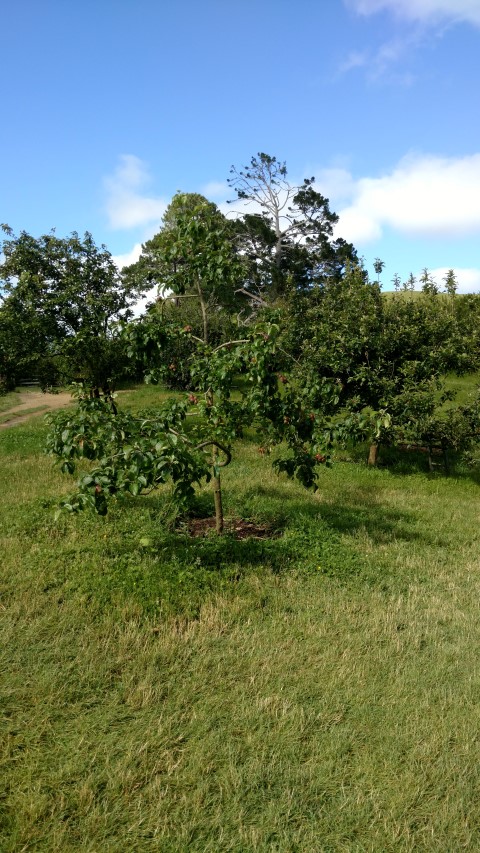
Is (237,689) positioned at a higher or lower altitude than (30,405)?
lower

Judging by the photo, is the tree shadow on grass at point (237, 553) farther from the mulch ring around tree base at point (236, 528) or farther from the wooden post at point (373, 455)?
the wooden post at point (373, 455)

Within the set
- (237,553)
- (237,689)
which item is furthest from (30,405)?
(237,689)

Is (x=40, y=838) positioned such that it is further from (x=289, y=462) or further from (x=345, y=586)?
(x=289, y=462)

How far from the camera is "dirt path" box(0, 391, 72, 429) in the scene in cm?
1973

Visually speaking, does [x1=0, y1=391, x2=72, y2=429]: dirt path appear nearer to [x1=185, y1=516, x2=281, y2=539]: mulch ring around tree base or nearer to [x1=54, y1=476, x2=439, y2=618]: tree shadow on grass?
[x1=185, y1=516, x2=281, y2=539]: mulch ring around tree base

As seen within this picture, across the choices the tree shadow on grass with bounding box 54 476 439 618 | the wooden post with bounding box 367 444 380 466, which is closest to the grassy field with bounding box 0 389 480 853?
the tree shadow on grass with bounding box 54 476 439 618

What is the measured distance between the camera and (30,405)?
77.6 ft

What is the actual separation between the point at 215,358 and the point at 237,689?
123 inches

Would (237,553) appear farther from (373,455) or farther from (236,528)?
(373,455)

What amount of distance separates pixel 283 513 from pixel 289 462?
1378mm

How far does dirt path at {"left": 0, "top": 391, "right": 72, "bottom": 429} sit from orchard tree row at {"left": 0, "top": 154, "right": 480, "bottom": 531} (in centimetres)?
471

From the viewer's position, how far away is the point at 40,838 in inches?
105

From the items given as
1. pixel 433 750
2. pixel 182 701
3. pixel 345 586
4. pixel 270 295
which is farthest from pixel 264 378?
pixel 270 295

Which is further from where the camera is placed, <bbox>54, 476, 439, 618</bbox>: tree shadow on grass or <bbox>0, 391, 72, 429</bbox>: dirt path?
<bbox>0, 391, 72, 429</bbox>: dirt path
